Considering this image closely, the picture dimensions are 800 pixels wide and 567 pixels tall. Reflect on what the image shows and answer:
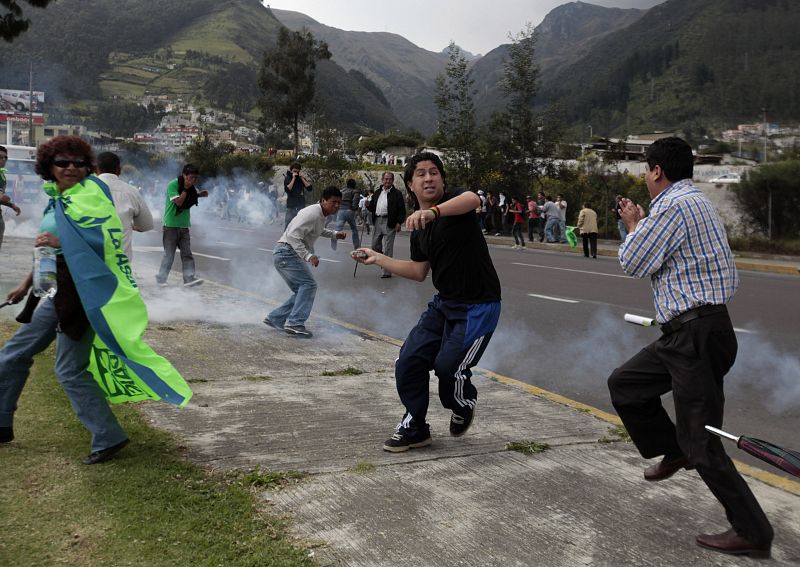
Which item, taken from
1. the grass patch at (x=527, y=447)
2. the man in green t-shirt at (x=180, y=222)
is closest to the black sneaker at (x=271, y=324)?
the man in green t-shirt at (x=180, y=222)

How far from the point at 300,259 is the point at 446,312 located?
4.05m

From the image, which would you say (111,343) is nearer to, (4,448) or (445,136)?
(4,448)

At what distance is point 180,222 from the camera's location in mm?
11109

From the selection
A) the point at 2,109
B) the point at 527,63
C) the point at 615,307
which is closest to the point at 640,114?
the point at 2,109

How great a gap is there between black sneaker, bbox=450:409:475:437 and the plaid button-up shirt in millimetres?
1481

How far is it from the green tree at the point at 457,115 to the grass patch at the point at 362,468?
2537 cm

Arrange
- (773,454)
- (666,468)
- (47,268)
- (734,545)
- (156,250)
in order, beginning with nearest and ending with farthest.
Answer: (773,454) → (734,545) → (666,468) → (47,268) → (156,250)

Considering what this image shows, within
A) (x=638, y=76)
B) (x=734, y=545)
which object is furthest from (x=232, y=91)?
(x=734, y=545)

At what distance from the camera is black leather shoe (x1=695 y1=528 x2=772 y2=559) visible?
3234mm

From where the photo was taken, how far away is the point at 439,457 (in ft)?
14.4

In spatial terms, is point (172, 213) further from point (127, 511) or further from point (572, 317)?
point (127, 511)

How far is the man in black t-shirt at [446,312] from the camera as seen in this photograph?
441 centimetres

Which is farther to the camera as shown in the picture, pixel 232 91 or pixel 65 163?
pixel 232 91

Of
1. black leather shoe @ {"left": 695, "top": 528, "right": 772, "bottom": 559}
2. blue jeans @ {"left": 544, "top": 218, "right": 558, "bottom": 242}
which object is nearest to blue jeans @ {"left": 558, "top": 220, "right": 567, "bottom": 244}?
blue jeans @ {"left": 544, "top": 218, "right": 558, "bottom": 242}
